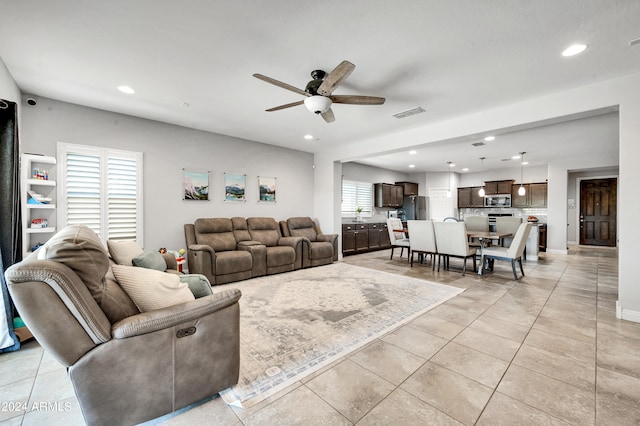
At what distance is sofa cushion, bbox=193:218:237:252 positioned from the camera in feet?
15.0

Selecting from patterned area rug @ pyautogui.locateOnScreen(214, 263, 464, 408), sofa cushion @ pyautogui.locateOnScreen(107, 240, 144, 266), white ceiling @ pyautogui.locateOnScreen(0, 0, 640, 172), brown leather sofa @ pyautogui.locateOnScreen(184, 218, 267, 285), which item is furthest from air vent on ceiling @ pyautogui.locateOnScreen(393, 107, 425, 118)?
sofa cushion @ pyautogui.locateOnScreen(107, 240, 144, 266)

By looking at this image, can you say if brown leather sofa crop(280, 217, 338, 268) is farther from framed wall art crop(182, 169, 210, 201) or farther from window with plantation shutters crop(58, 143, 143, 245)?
window with plantation shutters crop(58, 143, 143, 245)

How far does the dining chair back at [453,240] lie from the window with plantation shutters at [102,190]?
17.1 ft

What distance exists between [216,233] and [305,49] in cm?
349

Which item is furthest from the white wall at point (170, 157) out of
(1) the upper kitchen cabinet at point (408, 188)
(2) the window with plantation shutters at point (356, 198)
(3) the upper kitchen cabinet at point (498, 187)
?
(3) the upper kitchen cabinet at point (498, 187)

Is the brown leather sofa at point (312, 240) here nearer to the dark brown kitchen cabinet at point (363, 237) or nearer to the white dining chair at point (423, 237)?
the dark brown kitchen cabinet at point (363, 237)

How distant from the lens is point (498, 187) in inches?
352

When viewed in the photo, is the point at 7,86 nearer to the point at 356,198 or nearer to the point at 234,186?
the point at 234,186

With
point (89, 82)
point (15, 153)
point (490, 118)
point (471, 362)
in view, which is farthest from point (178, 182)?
point (490, 118)

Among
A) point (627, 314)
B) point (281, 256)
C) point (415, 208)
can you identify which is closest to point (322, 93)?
point (281, 256)

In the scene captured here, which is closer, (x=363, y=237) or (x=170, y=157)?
(x=170, y=157)

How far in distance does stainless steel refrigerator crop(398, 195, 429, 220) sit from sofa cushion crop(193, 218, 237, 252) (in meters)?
6.48

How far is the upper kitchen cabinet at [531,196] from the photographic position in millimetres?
8266

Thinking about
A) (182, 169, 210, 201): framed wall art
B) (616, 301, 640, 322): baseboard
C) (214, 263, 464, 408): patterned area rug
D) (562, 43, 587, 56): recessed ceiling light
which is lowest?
(214, 263, 464, 408): patterned area rug
